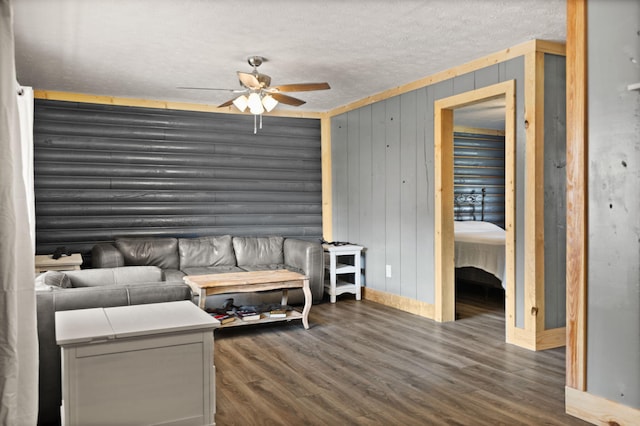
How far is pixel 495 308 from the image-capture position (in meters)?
5.95

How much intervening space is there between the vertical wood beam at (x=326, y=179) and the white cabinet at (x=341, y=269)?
0.88 metres

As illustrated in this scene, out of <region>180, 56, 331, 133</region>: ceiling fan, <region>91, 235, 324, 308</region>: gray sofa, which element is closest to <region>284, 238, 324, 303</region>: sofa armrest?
<region>91, 235, 324, 308</region>: gray sofa

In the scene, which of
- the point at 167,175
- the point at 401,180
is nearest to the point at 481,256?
the point at 401,180

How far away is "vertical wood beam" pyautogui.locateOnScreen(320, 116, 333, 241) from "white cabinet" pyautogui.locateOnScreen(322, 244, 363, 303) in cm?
88

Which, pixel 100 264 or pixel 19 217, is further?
pixel 100 264

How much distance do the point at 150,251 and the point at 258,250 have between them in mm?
1321

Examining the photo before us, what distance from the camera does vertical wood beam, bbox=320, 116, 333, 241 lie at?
750 cm

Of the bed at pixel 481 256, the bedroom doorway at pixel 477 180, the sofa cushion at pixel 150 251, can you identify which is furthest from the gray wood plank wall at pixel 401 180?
the sofa cushion at pixel 150 251

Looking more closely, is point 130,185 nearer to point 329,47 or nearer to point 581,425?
point 329,47

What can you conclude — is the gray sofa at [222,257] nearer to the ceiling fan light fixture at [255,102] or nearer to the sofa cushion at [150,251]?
the sofa cushion at [150,251]

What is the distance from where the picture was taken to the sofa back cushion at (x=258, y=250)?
21.4 ft

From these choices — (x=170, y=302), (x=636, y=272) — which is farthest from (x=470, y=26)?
(x=170, y=302)

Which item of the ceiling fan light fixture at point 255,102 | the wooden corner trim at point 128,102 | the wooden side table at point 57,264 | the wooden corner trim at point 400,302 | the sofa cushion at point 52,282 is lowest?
the wooden corner trim at point 400,302

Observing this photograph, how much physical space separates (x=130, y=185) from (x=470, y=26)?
4413mm
